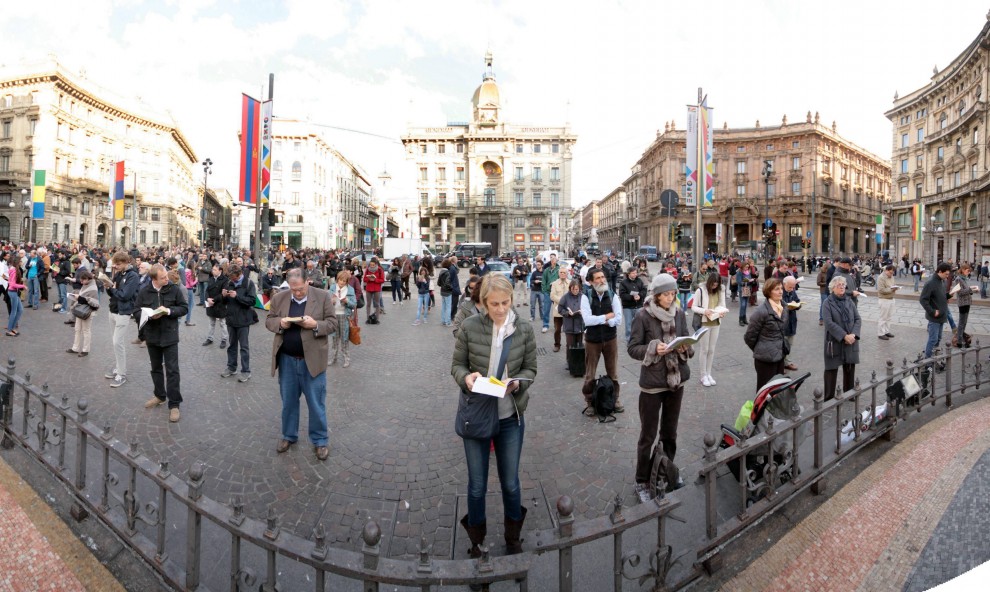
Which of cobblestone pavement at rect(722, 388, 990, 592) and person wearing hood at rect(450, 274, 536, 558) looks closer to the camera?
cobblestone pavement at rect(722, 388, 990, 592)

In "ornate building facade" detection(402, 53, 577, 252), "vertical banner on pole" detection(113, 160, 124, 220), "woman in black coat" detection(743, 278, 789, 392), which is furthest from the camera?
"ornate building facade" detection(402, 53, 577, 252)

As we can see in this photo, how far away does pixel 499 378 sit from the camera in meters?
3.14

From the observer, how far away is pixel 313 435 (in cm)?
480

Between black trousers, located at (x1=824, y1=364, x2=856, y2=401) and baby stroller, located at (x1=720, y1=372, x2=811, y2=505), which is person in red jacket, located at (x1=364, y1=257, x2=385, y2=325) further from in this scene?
baby stroller, located at (x1=720, y1=372, x2=811, y2=505)

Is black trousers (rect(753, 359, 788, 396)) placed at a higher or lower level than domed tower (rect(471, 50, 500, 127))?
lower

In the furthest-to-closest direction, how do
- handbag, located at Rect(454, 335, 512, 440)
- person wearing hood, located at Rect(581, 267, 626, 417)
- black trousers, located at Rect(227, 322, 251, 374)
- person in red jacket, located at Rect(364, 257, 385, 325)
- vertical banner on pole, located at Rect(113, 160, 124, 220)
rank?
vertical banner on pole, located at Rect(113, 160, 124, 220)
person in red jacket, located at Rect(364, 257, 385, 325)
black trousers, located at Rect(227, 322, 251, 374)
person wearing hood, located at Rect(581, 267, 626, 417)
handbag, located at Rect(454, 335, 512, 440)

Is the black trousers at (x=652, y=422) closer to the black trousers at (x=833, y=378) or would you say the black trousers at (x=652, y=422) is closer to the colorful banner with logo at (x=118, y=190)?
the black trousers at (x=833, y=378)

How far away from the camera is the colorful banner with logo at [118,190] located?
2888 centimetres

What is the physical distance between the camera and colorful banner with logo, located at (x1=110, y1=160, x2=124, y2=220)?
28.9 meters

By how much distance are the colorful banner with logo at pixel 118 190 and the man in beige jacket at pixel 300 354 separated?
32.4 metres

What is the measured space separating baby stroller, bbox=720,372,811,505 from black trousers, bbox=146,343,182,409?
6.02m

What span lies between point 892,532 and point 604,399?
277 cm

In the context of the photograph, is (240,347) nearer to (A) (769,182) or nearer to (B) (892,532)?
(B) (892,532)

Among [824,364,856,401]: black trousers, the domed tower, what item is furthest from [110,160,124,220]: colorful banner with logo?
the domed tower
